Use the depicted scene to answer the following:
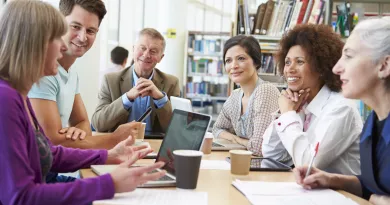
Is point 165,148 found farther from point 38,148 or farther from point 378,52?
point 378,52

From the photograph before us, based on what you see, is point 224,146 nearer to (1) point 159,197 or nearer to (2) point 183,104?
(2) point 183,104

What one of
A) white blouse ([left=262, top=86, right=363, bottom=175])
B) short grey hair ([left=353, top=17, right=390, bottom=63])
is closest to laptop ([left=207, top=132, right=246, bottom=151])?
white blouse ([left=262, top=86, right=363, bottom=175])

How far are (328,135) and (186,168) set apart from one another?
70cm

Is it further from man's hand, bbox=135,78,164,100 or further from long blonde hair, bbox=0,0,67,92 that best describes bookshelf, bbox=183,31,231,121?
long blonde hair, bbox=0,0,67,92

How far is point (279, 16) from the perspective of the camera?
13.0 feet

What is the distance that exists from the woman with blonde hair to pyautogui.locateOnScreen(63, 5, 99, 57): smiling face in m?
0.93

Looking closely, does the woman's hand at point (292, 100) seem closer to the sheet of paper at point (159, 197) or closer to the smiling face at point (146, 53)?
the sheet of paper at point (159, 197)

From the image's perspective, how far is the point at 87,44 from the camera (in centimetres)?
226

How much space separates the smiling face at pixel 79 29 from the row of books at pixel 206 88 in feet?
14.9

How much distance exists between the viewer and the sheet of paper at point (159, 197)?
1.11m

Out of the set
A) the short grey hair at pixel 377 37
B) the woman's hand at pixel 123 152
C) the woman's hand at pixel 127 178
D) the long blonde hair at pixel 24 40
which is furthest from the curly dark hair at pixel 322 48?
the long blonde hair at pixel 24 40

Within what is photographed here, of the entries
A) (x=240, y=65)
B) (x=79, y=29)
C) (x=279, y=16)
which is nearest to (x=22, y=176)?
(x=79, y=29)

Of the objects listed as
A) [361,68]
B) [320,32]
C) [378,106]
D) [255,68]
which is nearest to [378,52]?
[361,68]

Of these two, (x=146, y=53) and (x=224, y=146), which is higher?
(x=146, y=53)
